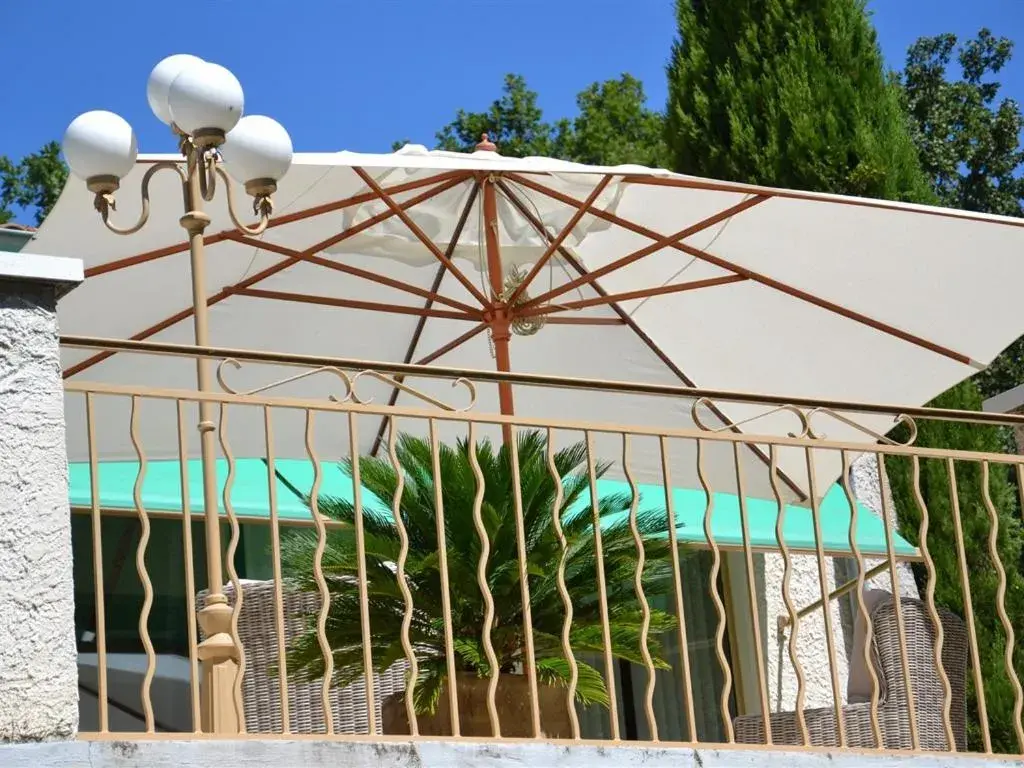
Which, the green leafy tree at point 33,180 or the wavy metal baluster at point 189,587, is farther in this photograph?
the green leafy tree at point 33,180

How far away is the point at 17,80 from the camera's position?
99.2 feet

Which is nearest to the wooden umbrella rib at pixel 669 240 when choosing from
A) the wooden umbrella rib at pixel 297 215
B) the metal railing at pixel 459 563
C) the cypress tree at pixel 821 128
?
the wooden umbrella rib at pixel 297 215

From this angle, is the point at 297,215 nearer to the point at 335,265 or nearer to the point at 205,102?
the point at 335,265

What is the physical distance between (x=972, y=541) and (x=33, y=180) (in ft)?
66.6

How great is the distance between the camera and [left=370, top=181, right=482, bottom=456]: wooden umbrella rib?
808cm

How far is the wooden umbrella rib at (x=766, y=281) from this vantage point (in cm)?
760

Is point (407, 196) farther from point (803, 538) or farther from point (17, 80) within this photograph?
point (17, 80)

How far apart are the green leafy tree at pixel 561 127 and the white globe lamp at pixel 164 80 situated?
20699 mm

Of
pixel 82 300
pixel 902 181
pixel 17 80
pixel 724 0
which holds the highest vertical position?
pixel 17 80

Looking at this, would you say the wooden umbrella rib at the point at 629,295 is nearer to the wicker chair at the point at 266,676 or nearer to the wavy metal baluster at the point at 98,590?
the wicker chair at the point at 266,676

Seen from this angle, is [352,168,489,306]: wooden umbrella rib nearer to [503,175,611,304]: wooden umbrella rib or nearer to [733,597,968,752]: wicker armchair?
[503,175,611,304]: wooden umbrella rib

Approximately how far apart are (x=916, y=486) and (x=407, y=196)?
3.34 meters

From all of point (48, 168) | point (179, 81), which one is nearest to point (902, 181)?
point (179, 81)

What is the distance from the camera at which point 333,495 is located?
7.88 m
